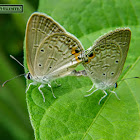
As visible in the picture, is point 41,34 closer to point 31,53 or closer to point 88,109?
point 31,53

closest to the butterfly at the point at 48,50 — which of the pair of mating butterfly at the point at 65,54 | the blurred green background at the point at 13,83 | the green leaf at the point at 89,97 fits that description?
the pair of mating butterfly at the point at 65,54

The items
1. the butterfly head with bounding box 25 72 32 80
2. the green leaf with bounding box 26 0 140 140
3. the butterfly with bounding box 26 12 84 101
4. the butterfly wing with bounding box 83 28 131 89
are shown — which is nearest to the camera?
the green leaf with bounding box 26 0 140 140

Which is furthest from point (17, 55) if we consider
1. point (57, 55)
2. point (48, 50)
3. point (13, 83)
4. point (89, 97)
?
point (89, 97)

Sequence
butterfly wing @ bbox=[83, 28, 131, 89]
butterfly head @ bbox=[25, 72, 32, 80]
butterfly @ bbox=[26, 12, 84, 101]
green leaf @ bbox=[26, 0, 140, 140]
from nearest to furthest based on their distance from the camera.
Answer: green leaf @ bbox=[26, 0, 140, 140] < butterfly wing @ bbox=[83, 28, 131, 89] < butterfly @ bbox=[26, 12, 84, 101] < butterfly head @ bbox=[25, 72, 32, 80]

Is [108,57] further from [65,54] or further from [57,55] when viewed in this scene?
[57,55]

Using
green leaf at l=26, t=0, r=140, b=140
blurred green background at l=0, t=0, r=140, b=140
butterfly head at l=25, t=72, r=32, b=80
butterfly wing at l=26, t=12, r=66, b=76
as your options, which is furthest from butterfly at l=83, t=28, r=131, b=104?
butterfly head at l=25, t=72, r=32, b=80

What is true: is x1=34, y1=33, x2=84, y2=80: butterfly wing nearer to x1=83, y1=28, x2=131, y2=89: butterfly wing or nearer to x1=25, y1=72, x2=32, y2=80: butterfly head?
x1=25, y1=72, x2=32, y2=80: butterfly head

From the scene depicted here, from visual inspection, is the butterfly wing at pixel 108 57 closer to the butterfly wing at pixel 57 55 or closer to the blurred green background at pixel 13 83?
the butterfly wing at pixel 57 55
